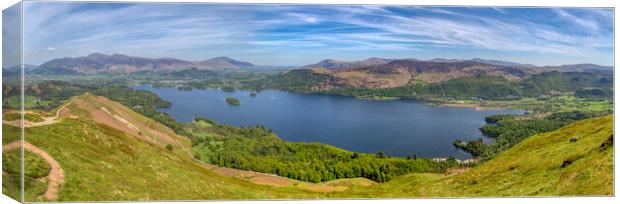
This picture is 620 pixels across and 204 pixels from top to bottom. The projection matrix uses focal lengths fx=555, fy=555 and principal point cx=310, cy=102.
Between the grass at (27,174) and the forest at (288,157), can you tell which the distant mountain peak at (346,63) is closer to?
the forest at (288,157)

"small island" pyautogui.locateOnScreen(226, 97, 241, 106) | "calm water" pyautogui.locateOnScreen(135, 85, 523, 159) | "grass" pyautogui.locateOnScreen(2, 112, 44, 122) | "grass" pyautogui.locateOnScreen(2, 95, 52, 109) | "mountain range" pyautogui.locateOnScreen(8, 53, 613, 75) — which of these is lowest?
"calm water" pyautogui.locateOnScreen(135, 85, 523, 159)

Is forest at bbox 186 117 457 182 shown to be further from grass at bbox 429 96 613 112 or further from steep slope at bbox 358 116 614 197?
grass at bbox 429 96 613 112

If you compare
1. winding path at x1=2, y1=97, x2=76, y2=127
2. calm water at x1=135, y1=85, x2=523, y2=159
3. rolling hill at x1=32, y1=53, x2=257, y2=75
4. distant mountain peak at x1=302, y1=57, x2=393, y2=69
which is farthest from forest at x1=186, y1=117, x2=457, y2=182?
winding path at x1=2, y1=97, x2=76, y2=127

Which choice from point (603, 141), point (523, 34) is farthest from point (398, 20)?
point (603, 141)

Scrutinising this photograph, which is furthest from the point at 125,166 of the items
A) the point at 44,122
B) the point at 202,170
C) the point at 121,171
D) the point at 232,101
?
the point at 232,101

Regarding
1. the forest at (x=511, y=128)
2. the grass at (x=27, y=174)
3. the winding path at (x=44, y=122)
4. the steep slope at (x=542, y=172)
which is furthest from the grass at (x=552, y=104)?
the grass at (x=27, y=174)

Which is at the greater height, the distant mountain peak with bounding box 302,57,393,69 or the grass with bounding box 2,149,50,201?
the distant mountain peak with bounding box 302,57,393,69
